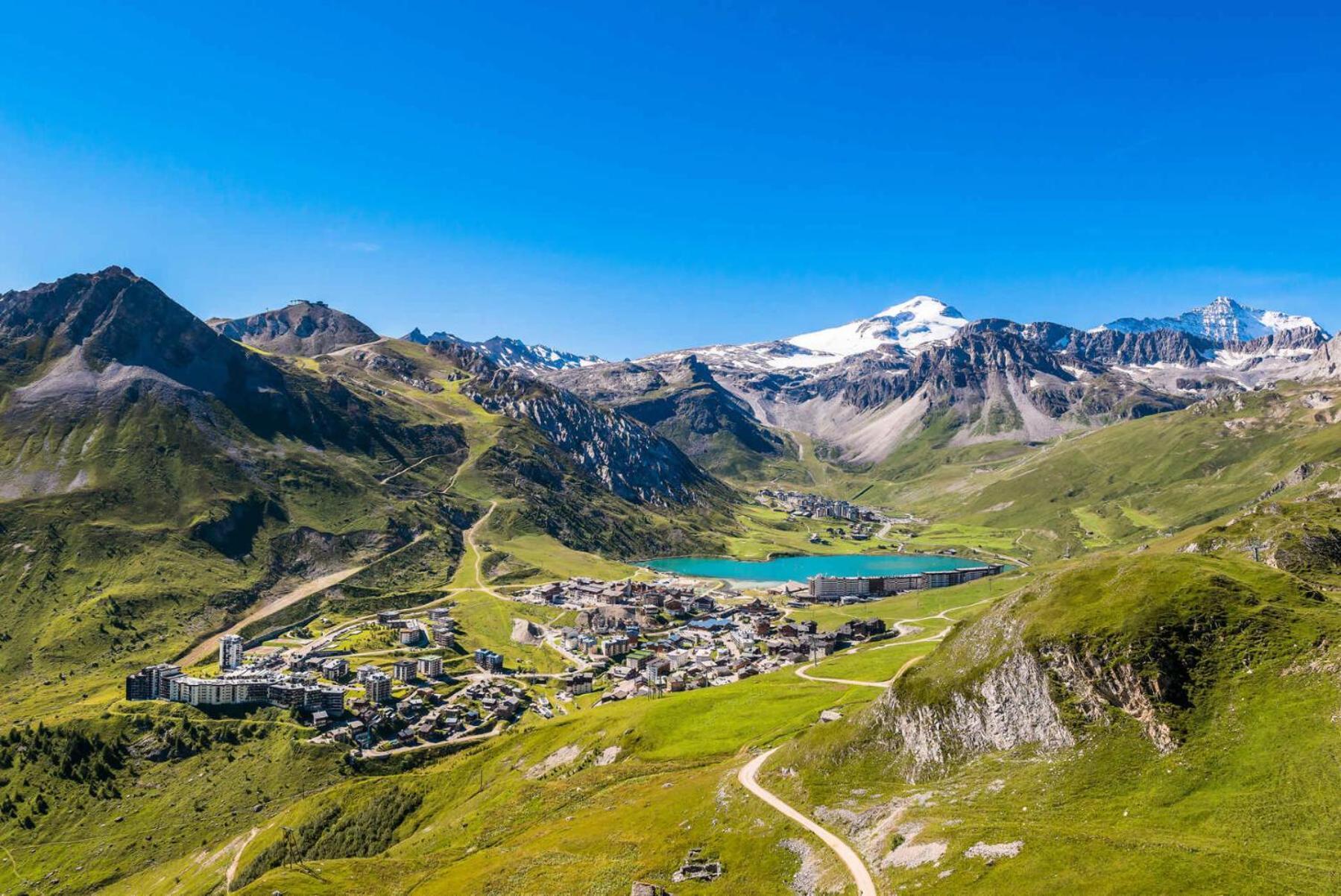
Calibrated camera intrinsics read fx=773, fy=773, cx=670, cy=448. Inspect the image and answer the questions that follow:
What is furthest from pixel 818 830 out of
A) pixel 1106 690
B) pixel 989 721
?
pixel 1106 690

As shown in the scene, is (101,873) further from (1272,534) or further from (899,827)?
(1272,534)

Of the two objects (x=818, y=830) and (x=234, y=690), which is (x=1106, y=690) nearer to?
(x=818, y=830)

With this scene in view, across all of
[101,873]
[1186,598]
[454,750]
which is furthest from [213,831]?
[1186,598]

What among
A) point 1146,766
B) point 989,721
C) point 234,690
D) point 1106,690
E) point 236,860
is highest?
point 1106,690

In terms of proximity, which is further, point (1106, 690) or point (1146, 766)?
point (1106, 690)

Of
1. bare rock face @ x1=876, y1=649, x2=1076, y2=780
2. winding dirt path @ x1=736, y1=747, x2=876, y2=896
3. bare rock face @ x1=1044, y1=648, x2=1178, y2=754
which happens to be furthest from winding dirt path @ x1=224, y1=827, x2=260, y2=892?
bare rock face @ x1=1044, y1=648, x2=1178, y2=754

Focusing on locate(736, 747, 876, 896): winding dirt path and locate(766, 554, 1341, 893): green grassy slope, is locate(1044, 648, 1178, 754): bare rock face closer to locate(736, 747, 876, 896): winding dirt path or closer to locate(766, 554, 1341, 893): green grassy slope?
locate(766, 554, 1341, 893): green grassy slope
